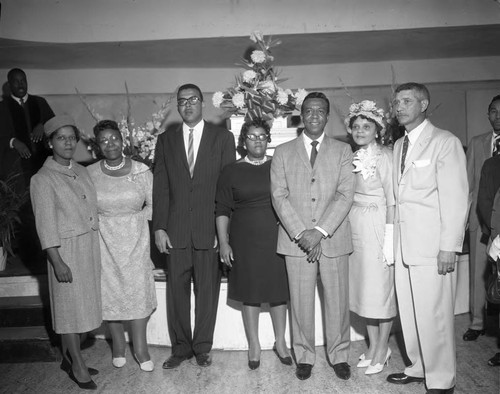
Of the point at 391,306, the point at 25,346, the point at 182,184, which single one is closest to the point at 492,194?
the point at 391,306

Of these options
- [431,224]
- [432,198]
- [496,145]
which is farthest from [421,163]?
[496,145]

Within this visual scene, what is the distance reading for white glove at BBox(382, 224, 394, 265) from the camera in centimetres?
342

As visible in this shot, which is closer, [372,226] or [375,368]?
[372,226]

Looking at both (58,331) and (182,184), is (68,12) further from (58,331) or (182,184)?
(58,331)

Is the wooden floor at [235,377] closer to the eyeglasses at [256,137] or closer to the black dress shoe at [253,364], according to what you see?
the black dress shoe at [253,364]

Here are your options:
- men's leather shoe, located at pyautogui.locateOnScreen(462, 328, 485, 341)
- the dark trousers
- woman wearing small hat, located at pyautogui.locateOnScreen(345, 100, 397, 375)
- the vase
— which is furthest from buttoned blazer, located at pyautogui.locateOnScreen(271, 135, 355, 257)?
the vase

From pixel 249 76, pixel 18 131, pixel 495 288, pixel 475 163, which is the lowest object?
pixel 495 288

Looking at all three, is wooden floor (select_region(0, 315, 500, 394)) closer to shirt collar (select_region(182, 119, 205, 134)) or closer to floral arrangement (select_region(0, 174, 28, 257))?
floral arrangement (select_region(0, 174, 28, 257))

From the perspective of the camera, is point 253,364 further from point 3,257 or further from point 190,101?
point 3,257

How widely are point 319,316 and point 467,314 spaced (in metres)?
1.70

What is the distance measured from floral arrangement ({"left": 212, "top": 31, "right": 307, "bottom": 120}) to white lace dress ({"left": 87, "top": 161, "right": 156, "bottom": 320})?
1.11 metres

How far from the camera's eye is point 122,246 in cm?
373

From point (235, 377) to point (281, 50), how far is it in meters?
4.17

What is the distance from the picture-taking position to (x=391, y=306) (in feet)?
11.7
